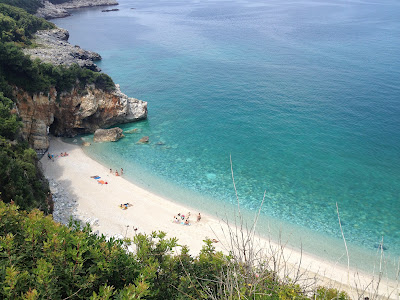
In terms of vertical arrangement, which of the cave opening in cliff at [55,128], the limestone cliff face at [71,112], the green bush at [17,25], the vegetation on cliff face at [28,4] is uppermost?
the vegetation on cliff face at [28,4]

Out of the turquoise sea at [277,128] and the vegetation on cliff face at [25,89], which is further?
the turquoise sea at [277,128]

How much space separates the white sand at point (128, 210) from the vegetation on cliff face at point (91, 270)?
11.9 m

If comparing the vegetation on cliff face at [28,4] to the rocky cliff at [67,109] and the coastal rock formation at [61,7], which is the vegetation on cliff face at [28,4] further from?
the rocky cliff at [67,109]

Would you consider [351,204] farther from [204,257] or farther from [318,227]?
[204,257]

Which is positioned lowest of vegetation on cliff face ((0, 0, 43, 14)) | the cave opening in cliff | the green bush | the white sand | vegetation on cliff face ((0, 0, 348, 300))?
the white sand

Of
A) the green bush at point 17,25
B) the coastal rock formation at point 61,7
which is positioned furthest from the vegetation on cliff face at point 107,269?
the coastal rock formation at point 61,7

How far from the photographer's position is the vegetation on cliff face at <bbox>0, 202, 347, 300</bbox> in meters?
7.92

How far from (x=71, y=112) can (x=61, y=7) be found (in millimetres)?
108934

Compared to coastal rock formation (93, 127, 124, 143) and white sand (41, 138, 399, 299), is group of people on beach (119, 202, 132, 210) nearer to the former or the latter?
white sand (41, 138, 399, 299)

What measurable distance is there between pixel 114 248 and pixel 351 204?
25.5 m

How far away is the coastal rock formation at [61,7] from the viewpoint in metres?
97.7

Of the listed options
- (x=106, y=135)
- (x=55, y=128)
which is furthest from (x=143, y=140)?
(x=55, y=128)

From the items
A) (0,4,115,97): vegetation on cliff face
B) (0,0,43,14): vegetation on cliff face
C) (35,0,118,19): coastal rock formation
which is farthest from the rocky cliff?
(35,0,118,19): coastal rock formation

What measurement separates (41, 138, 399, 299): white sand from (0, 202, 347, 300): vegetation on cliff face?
11936mm
